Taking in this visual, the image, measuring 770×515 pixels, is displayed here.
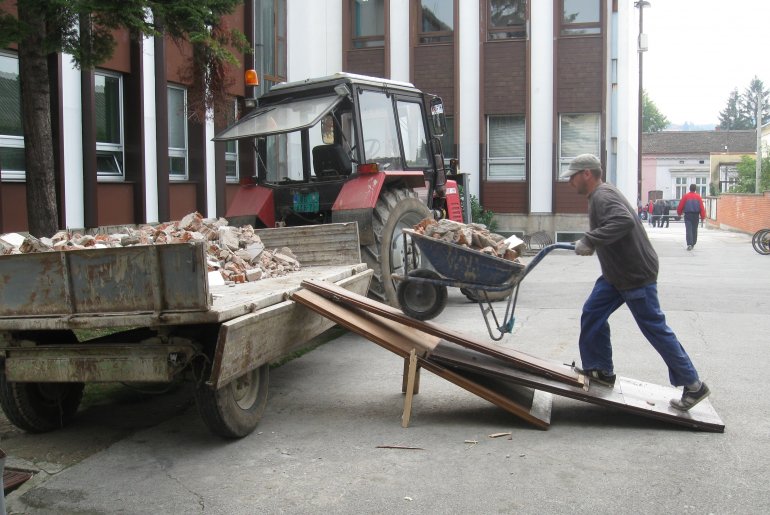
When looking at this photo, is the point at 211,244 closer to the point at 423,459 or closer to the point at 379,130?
the point at 423,459

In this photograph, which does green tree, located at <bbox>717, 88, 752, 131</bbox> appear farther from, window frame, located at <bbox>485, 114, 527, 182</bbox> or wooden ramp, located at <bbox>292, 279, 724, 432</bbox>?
wooden ramp, located at <bbox>292, 279, 724, 432</bbox>

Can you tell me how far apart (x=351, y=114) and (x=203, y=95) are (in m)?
1.66

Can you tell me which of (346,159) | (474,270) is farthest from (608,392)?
(346,159)

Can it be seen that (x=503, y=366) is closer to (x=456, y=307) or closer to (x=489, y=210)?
(x=456, y=307)

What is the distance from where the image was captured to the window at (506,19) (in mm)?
24016

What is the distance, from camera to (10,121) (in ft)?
38.1

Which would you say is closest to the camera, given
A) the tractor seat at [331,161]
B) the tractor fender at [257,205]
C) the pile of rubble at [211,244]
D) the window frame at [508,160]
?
the pile of rubble at [211,244]

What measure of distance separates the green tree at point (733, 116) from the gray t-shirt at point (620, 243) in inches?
5191

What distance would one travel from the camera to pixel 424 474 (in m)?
4.84

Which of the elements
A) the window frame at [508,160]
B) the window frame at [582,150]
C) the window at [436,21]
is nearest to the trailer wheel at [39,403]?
the window frame at [582,150]

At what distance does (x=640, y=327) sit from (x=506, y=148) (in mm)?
19015

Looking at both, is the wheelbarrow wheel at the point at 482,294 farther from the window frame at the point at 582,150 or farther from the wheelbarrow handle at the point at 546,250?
the window frame at the point at 582,150

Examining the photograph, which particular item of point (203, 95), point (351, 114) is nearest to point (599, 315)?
point (351, 114)

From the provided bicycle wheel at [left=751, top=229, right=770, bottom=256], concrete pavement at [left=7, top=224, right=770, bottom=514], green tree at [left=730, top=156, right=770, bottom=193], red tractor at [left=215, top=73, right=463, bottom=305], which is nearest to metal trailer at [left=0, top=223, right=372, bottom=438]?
concrete pavement at [left=7, top=224, right=770, bottom=514]
